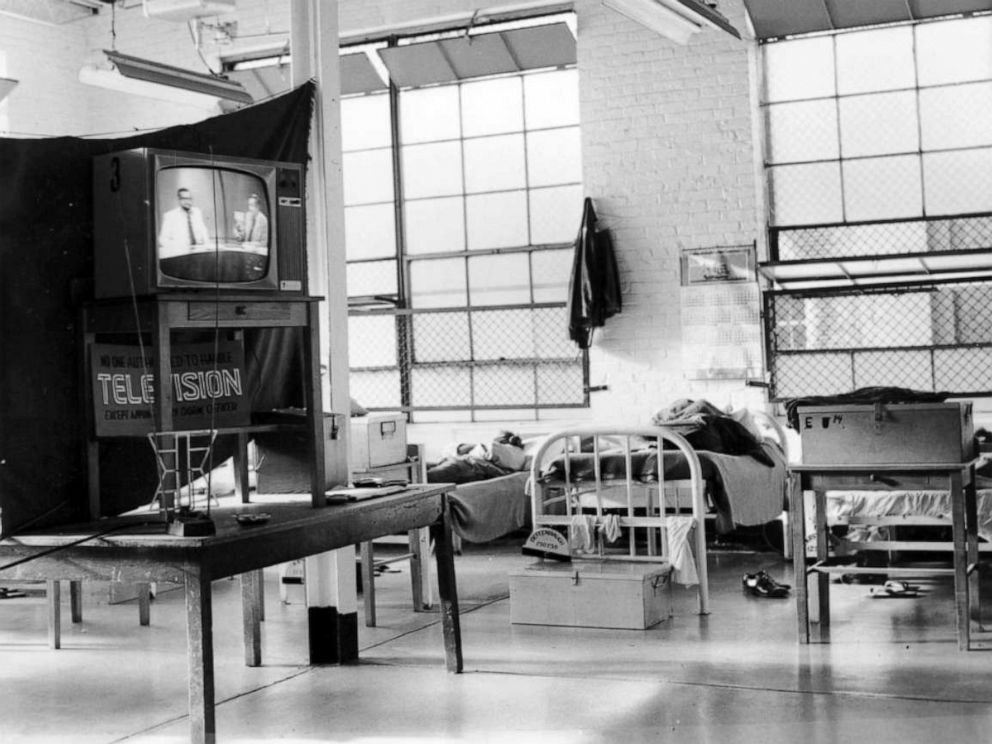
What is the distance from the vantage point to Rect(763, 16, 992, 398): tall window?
324 inches

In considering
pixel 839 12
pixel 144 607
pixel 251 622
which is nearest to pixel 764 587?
pixel 251 622

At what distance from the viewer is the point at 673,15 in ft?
23.7

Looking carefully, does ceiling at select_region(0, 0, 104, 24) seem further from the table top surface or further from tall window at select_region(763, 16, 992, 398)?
the table top surface

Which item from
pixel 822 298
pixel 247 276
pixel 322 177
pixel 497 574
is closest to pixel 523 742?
pixel 247 276

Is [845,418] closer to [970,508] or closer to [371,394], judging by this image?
[970,508]

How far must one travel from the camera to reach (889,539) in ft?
22.1

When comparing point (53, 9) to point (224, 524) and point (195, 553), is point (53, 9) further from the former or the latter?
point (195, 553)

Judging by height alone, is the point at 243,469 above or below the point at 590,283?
below

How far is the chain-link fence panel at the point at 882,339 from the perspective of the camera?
8.21m

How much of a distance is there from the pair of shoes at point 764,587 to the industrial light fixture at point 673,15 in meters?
3.06

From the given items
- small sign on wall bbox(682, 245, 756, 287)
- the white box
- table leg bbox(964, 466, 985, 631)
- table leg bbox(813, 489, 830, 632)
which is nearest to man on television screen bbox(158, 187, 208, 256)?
the white box

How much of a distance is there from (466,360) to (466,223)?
39.6 inches

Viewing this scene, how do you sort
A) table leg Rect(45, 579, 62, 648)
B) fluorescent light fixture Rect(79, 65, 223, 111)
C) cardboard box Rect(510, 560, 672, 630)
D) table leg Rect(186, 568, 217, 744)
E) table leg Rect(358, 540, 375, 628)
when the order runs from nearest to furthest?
table leg Rect(186, 568, 217, 744)
table leg Rect(45, 579, 62, 648)
cardboard box Rect(510, 560, 672, 630)
table leg Rect(358, 540, 375, 628)
fluorescent light fixture Rect(79, 65, 223, 111)

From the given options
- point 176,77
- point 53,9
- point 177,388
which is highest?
point 53,9
